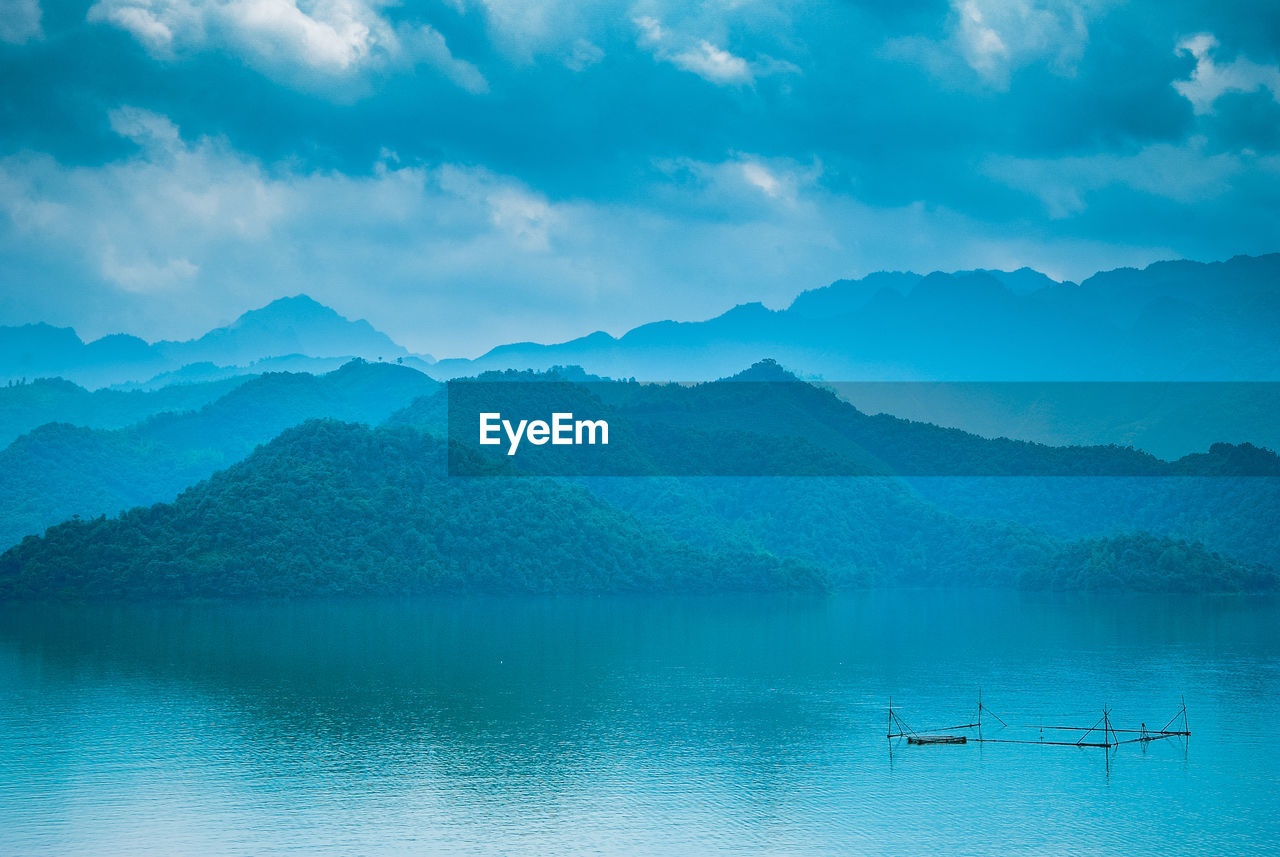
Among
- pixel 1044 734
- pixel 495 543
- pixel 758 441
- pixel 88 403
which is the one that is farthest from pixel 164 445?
pixel 1044 734

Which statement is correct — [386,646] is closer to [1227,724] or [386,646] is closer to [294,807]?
[294,807]

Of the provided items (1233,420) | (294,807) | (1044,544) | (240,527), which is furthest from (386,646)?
(1233,420)

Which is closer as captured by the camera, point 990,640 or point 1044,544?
point 990,640

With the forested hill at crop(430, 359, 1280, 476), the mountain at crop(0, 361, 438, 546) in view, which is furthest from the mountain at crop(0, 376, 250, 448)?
the forested hill at crop(430, 359, 1280, 476)

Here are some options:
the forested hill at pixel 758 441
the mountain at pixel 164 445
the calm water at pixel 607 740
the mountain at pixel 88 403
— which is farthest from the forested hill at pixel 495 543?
the mountain at pixel 88 403

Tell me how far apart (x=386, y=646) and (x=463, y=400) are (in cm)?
4680

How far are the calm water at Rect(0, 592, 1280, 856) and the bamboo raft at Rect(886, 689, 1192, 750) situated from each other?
471 mm

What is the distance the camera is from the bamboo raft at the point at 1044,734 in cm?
3262

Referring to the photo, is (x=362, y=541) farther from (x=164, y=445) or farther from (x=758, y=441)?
(x=164, y=445)

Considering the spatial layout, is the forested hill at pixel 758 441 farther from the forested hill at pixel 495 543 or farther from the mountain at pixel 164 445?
the mountain at pixel 164 445

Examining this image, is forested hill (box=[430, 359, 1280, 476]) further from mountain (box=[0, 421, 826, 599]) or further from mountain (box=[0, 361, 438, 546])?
mountain (box=[0, 361, 438, 546])

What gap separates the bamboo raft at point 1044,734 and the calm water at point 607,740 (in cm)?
47

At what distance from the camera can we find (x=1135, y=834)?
81.3 feet

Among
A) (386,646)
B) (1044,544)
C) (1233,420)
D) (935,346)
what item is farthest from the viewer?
(935,346)
